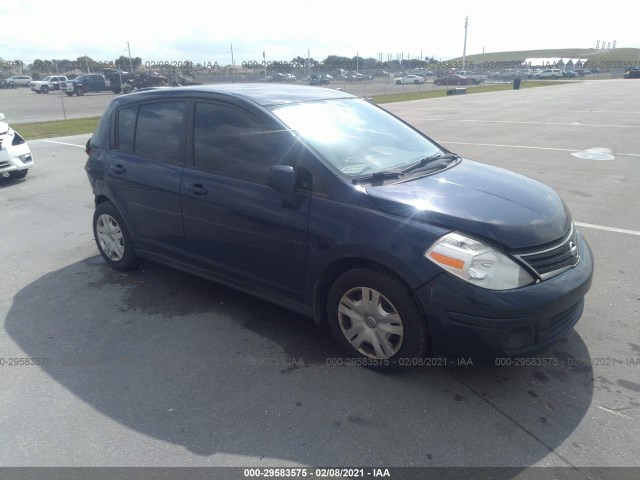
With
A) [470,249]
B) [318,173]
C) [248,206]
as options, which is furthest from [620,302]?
[248,206]

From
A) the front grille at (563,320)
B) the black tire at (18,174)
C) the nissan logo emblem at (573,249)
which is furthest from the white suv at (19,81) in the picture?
the front grille at (563,320)

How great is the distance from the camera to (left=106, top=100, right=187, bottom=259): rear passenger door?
14.1ft

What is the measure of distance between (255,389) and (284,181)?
1.35m

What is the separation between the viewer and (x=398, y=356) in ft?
10.6

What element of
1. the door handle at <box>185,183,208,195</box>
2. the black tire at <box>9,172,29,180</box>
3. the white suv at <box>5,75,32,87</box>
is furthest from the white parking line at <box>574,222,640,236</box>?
the white suv at <box>5,75,32,87</box>

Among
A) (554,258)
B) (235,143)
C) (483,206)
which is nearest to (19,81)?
(235,143)

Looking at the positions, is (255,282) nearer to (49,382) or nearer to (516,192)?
(49,382)

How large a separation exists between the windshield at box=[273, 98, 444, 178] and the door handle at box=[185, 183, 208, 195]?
0.83 m

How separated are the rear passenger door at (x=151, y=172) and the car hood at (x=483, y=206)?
1836 millimetres

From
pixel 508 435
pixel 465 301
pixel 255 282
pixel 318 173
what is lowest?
pixel 508 435

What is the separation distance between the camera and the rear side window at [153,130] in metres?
4.31

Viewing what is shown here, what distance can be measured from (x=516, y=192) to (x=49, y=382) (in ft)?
11.2

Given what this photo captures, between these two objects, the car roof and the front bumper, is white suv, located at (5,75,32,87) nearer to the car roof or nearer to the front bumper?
the car roof

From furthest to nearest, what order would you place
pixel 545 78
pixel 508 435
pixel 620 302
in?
1. pixel 545 78
2. pixel 620 302
3. pixel 508 435
